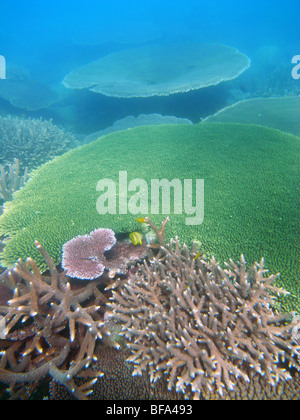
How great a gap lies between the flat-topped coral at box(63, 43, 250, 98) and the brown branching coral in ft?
24.3

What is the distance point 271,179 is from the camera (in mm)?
3660

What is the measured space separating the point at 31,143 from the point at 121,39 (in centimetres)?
2505

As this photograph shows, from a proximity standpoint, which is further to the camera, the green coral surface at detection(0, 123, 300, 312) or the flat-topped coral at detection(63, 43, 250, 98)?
the flat-topped coral at detection(63, 43, 250, 98)

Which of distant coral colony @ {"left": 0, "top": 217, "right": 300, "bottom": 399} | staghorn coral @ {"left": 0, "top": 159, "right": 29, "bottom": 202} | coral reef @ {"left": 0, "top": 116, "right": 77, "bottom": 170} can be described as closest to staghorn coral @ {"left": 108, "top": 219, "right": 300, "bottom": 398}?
distant coral colony @ {"left": 0, "top": 217, "right": 300, "bottom": 399}

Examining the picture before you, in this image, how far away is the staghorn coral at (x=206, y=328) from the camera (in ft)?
6.19

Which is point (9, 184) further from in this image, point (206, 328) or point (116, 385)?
point (206, 328)

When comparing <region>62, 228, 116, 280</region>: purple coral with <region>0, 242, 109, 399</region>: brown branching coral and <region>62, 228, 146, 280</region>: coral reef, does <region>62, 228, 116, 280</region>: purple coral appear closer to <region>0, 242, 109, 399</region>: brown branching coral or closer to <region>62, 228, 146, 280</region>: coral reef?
<region>62, 228, 146, 280</region>: coral reef

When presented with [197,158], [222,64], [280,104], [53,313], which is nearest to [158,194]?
[197,158]

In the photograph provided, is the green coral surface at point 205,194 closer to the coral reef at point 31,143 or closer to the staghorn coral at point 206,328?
the staghorn coral at point 206,328

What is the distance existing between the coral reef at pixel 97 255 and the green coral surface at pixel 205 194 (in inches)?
11.9

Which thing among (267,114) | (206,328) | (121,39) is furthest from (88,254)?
(121,39)

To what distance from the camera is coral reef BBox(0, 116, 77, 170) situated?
7.23m

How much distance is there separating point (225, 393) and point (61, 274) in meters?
2.00
